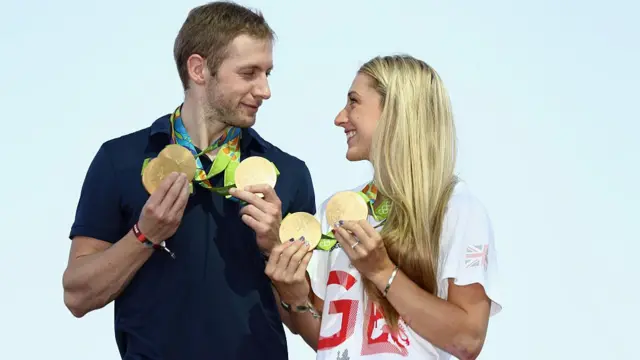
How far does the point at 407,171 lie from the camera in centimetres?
431

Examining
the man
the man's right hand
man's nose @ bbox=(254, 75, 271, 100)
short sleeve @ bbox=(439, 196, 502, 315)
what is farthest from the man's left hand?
short sleeve @ bbox=(439, 196, 502, 315)

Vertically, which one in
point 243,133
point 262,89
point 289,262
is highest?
point 262,89

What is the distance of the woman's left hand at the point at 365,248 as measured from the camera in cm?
414

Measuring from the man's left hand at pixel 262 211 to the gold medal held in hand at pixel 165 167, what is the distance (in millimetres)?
244

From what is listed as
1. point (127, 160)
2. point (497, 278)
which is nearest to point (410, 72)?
point (497, 278)

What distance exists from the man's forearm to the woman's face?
102 cm

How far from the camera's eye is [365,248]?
414cm

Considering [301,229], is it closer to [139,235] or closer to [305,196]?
[305,196]

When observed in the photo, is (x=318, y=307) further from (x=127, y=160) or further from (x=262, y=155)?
(x=127, y=160)

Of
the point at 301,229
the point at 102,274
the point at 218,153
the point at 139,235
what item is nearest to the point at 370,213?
the point at 301,229

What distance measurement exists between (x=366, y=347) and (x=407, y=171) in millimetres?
754

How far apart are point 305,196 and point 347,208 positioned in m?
0.58

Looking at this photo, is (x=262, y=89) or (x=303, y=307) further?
(x=262, y=89)

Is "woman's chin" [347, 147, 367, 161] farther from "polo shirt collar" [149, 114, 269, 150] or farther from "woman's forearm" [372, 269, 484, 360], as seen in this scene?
"woman's forearm" [372, 269, 484, 360]
